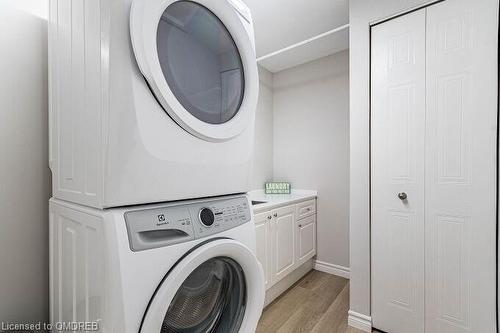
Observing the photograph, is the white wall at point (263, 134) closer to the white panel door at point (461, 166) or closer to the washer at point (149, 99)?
the white panel door at point (461, 166)

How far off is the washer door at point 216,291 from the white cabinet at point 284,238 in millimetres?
832

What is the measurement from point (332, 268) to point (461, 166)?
68.3 inches

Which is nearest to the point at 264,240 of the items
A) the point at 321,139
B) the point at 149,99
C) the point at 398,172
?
the point at 398,172

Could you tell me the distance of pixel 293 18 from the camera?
80.2 inches

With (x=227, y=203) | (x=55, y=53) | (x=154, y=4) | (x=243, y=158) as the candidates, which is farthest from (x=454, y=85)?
(x=55, y=53)

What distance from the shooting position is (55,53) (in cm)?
94

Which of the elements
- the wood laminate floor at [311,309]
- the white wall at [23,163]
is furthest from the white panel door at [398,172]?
the white wall at [23,163]

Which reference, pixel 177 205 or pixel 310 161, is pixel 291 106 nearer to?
pixel 310 161

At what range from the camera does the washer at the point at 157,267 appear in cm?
62

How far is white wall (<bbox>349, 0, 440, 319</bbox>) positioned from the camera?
5.70ft

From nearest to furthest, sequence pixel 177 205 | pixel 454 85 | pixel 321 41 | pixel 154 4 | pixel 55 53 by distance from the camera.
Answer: pixel 154 4, pixel 177 205, pixel 55 53, pixel 454 85, pixel 321 41

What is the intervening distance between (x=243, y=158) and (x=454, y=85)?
1417 millimetres

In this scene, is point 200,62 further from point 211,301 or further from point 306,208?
point 306,208

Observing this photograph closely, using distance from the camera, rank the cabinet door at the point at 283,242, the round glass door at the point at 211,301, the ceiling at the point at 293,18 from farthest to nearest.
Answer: the cabinet door at the point at 283,242 < the ceiling at the point at 293,18 < the round glass door at the point at 211,301
